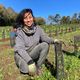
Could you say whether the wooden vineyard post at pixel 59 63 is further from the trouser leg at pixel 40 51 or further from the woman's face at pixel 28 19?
the woman's face at pixel 28 19

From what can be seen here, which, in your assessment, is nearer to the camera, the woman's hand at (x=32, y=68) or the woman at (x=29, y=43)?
the woman's hand at (x=32, y=68)

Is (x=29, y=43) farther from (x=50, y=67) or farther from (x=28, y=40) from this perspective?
(x=50, y=67)

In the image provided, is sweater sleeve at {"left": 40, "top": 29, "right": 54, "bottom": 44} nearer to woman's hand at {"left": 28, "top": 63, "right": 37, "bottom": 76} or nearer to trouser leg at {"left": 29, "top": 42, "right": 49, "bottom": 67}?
trouser leg at {"left": 29, "top": 42, "right": 49, "bottom": 67}

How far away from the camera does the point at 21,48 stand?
6.16 metres

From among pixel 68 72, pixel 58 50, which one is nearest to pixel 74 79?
pixel 68 72

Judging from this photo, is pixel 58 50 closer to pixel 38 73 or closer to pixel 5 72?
pixel 38 73

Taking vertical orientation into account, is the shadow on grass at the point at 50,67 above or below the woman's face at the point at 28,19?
below

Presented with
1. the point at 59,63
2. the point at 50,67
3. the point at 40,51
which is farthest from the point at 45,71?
the point at 59,63

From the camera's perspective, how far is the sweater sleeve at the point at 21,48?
19.6ft

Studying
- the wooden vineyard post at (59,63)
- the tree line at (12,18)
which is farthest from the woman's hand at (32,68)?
the tree line at (12,18)

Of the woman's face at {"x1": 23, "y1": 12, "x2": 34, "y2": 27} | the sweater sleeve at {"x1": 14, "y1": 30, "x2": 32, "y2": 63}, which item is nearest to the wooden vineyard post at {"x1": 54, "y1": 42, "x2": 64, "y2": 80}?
the sweater sleeve at {"x1": 14, "y1": 30, "x2": 32, "y2": 63}

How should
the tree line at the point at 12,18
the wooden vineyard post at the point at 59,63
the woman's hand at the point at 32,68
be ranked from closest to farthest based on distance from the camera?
the wooden vineyard post at the point at 59,63 → the woman's hand at the point at 32,68 → the tree line at the point at 12,18

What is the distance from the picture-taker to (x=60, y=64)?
5.86m

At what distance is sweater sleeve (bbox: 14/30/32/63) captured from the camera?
598 centimetres
